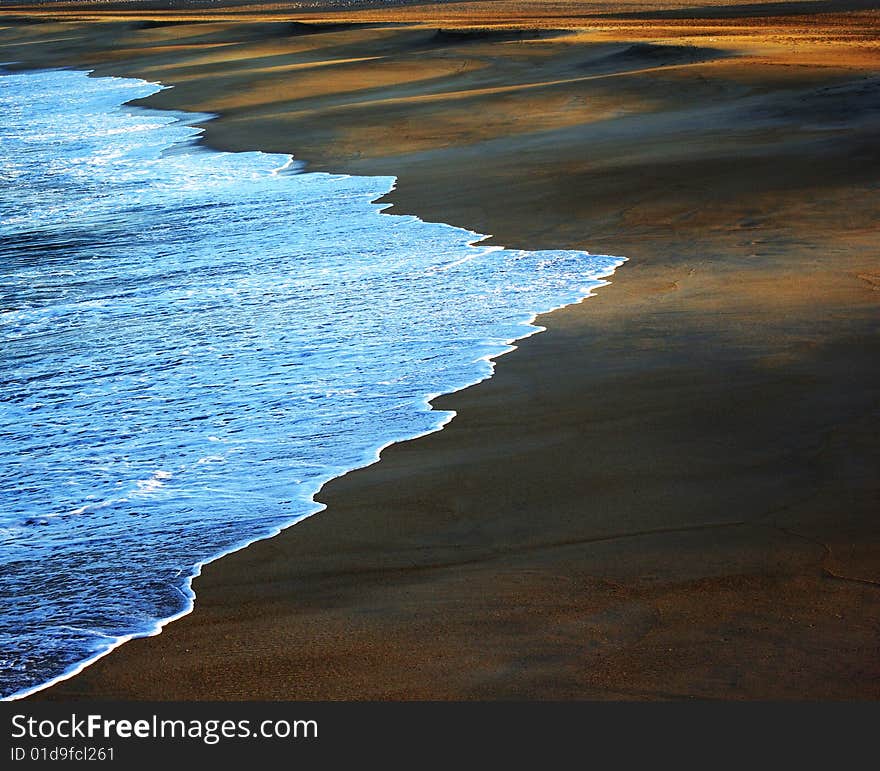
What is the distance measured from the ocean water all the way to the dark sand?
0.28 metres

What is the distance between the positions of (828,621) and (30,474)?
3.65m

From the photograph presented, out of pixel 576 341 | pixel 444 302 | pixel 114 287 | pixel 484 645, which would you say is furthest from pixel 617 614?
pixel 114 287

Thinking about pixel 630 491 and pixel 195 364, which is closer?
pixel 630 491

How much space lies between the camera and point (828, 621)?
A: 4.05m

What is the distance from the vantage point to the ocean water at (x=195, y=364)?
16.2ft

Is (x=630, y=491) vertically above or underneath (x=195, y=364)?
underneath

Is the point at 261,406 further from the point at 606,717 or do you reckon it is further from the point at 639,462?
the point at 606,717

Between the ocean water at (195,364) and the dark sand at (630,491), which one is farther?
the ocean water at (195,364)

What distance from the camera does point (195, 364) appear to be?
768 cm

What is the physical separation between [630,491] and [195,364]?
10.9ft

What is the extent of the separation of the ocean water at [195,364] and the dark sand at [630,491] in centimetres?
28

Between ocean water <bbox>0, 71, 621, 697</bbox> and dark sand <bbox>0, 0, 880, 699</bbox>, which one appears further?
ocean water <bbox>0, 71, 621, 697</bbox>

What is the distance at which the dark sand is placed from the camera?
3957mm

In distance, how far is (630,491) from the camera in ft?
17.3
